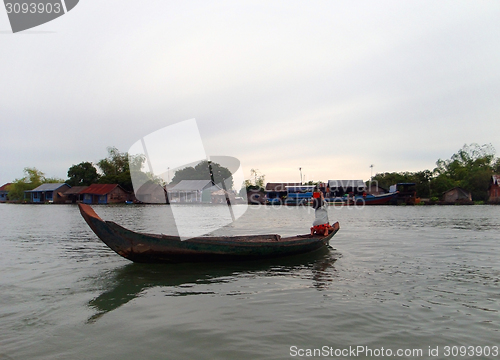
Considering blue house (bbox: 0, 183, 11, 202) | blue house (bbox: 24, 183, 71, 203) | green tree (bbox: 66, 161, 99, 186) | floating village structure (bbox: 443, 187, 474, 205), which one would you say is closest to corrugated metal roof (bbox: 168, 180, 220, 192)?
green tree (bbox: 66, 161, 99, 186)

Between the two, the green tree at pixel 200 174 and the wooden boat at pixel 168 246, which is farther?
the green tree at pixel 200 174

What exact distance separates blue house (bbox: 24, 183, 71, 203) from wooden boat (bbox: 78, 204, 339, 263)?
50424mm

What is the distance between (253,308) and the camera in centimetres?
472

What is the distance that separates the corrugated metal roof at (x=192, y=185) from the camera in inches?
1834

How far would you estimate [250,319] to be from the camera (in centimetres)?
434

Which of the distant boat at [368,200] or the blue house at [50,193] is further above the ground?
the blue house at [50,193]

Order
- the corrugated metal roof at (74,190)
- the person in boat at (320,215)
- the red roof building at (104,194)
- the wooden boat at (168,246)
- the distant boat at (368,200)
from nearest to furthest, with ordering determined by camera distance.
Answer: the wooden boat at (168,246) → the person in boat at (320,215) → the distant boat at (368,200) → the red roof building at (104,194) → the corrugated metal roof at (74,190)

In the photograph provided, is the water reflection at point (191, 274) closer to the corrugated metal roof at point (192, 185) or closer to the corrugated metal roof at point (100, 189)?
the corrugated metal roof at point (192, 185)

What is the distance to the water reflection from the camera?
536 cm

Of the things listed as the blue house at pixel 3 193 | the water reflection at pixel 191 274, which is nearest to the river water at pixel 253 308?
the water reflection at pixel 191 274

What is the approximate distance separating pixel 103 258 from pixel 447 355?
24.2ft

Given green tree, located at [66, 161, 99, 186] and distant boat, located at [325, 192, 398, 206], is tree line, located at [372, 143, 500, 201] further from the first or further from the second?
green tree, located at [66, 161, 99, 186]

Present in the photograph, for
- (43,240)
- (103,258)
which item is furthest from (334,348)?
(43,240)

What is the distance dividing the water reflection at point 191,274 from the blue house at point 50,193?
50275 millimetres
